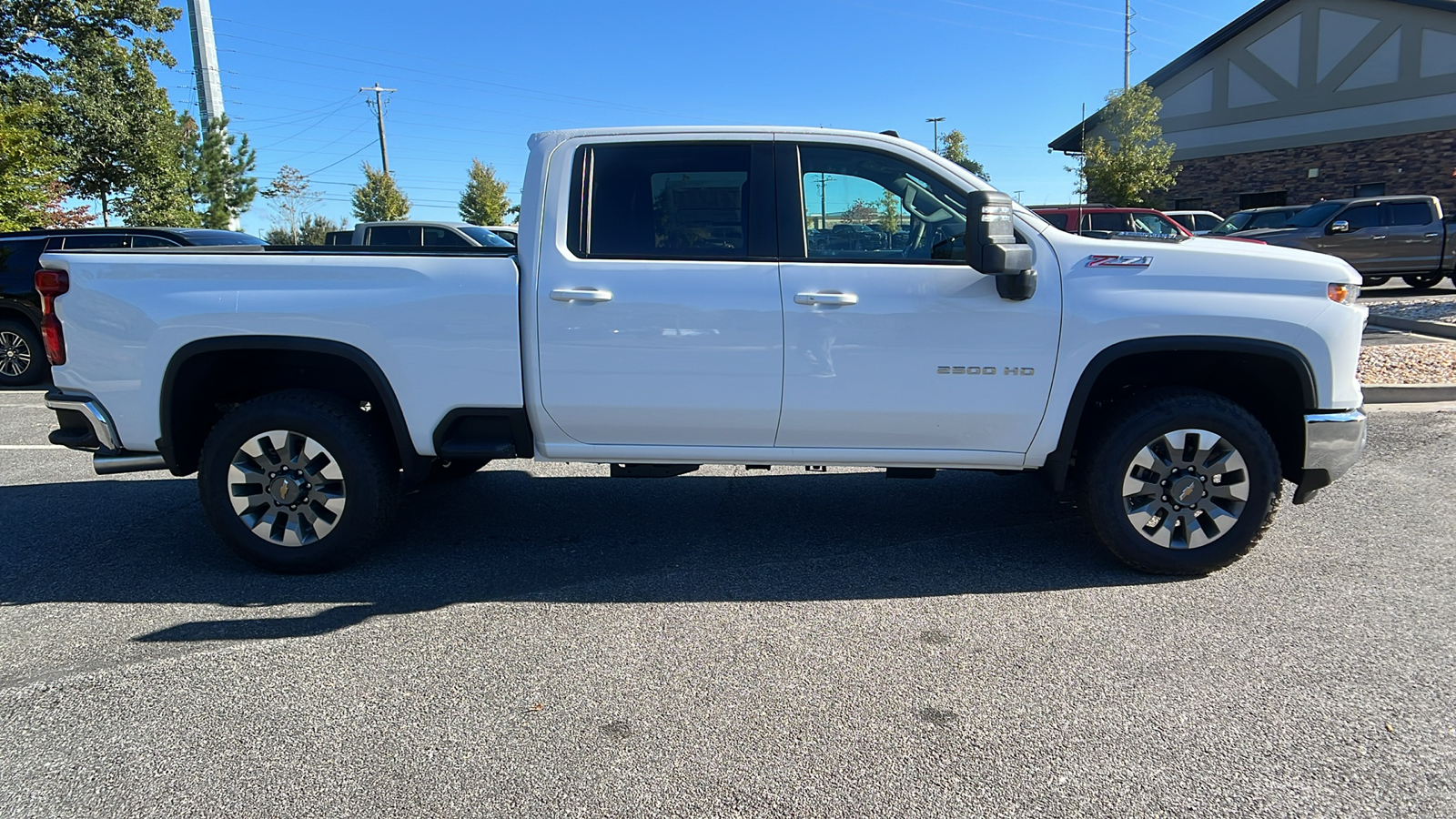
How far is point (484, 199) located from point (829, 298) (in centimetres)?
4438

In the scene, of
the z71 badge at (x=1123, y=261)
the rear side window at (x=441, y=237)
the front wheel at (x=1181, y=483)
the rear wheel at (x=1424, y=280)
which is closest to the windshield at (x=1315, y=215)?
the rear wheel at (x=1424, y=280)

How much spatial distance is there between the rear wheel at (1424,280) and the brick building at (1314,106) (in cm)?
1095

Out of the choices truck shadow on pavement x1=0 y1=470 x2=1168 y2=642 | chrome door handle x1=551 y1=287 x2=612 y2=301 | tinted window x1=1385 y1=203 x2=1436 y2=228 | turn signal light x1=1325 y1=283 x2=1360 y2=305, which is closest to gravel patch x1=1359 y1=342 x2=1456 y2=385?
truck shadow on pavement x1=0 y1=470 x2=1168 y2=642

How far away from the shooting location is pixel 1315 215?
16938mm

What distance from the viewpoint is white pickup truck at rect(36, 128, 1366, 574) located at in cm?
373

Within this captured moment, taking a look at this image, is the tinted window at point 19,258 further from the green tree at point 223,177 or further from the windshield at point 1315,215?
the green tree at point 223,177

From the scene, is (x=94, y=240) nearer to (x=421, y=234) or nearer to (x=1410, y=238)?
(x=421, y=234)

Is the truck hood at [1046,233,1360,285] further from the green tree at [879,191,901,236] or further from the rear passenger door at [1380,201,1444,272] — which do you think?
the rear passenger door at [1380,201,1444,272]

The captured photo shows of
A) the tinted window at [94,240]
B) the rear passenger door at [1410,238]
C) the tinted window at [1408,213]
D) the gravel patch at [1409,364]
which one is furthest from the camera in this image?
the tinted window at [1408,213]

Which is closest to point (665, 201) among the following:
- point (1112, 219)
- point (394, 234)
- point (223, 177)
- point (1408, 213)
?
point (394, 234)

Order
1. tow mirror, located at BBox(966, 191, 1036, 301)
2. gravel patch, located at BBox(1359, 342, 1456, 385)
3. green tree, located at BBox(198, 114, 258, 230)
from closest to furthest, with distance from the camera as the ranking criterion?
1. tow mirror, located at BBox(966, 191, 1036, 301)
2. gravel patch, located at BBox(1359, 342, 1456, 385)
3. green tree, located at BBox(198, 114, 258, 230)

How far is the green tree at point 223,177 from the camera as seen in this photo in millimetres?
38625

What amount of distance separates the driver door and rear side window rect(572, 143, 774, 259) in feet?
0.72

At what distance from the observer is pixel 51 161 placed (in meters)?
16.2
